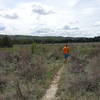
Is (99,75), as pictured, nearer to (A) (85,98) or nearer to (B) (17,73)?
(A) (85,98)

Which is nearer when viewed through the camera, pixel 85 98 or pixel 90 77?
pixel 85 98

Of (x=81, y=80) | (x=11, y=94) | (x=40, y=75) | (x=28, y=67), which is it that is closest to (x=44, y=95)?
(x=11, y=94)

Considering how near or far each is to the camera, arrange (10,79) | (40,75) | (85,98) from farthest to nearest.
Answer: (40,75) → (10,79) → (85,98)

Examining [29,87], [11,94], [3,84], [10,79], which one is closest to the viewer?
[11,94]

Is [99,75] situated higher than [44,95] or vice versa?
[99,75]

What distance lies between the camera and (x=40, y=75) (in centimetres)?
1134

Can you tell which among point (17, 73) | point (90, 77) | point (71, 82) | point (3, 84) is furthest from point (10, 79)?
point (90, 77)

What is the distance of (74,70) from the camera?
A: 11844mm

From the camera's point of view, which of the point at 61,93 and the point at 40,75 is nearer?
the point at 61,93

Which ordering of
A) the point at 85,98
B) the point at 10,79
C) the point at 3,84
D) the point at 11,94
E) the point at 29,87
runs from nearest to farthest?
the point at 85,98
the point at 11,94
the point at 29,87
the point at 3,84
the point at 10,79

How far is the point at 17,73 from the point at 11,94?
407 cm

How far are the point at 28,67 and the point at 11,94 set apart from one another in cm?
449

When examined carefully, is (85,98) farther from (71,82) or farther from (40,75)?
(40,75)

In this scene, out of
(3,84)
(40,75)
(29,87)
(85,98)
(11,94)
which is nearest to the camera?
(85,98)
